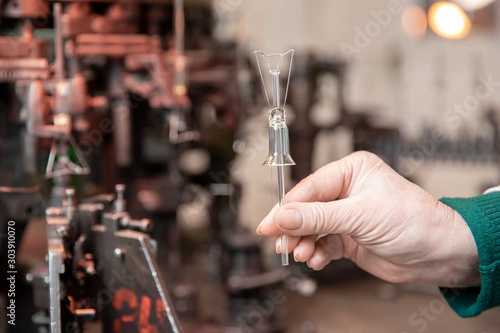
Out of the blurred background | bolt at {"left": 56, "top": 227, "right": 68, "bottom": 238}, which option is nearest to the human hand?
the blurred background

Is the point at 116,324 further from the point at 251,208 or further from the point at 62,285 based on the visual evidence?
the point at 251,208

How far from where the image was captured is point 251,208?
11.3 ft

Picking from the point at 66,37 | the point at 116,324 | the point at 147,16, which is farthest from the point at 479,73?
the point at 116,324

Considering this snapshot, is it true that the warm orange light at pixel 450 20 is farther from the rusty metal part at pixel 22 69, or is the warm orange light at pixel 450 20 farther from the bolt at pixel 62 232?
the bolt at pixel 62 232

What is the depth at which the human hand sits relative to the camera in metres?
0.87

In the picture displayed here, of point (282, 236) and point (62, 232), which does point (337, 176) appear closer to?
point (282, 236)

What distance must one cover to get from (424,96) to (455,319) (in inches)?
98.3

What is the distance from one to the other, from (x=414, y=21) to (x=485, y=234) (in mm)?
3716

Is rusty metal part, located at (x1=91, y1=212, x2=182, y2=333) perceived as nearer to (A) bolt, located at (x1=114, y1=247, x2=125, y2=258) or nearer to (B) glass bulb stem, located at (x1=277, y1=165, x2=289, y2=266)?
(A) bolt, located at (x1=114, y1=247, x2=125, y2=258)

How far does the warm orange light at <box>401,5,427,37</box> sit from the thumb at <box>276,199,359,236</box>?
379 cm

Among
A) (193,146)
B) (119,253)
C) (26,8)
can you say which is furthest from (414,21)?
(119,253)

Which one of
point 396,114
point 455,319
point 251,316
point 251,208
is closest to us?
point 251,316

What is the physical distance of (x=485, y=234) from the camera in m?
0.96

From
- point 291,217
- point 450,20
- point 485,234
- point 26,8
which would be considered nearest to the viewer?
point 291,217
